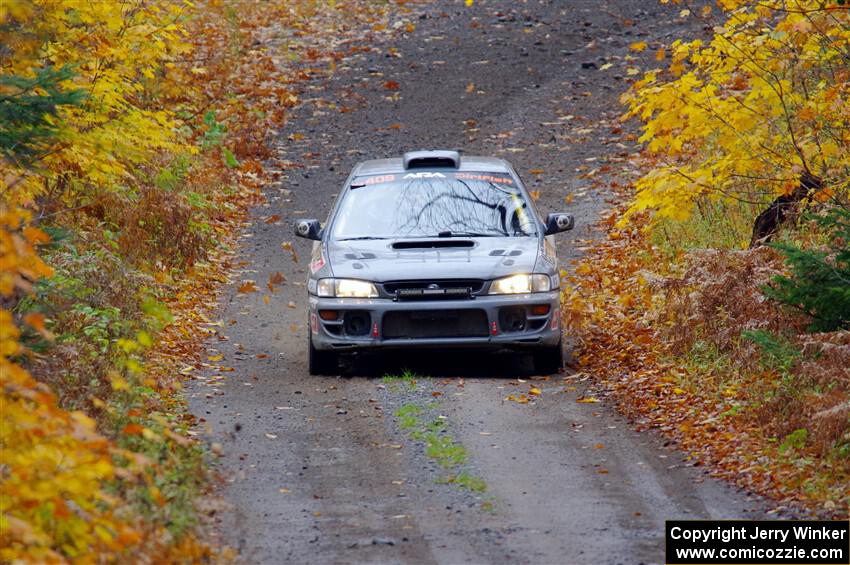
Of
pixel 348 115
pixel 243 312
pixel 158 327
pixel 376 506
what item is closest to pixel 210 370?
pixel 158 327

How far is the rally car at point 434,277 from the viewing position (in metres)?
10.5

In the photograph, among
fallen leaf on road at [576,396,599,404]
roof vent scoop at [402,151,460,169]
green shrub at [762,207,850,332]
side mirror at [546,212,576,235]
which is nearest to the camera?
green shrub at [762,207,850,332]

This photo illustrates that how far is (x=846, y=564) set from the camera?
637 cm

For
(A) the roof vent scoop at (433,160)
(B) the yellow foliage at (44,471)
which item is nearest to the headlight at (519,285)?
(A) the roof vent scoop at (433,160)

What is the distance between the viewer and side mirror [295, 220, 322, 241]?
1133cm

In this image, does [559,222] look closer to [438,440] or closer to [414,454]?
[438,440]

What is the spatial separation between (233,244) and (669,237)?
5.98 meters

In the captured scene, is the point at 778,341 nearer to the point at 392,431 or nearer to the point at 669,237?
the point at 392,431

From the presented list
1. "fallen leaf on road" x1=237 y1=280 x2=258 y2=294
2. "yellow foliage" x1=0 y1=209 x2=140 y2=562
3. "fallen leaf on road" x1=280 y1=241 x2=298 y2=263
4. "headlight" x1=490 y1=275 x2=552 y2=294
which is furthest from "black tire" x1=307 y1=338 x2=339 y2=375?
"fallen leaf on road" x1=280 y1=241 x2=298 y2=263

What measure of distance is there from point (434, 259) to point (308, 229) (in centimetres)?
133

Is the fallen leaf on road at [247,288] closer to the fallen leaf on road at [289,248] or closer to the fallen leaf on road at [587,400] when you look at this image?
the fallen leaf on road at [289,248]

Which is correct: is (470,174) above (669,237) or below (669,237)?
above

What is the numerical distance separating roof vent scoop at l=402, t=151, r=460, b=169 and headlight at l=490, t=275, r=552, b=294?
197 cm

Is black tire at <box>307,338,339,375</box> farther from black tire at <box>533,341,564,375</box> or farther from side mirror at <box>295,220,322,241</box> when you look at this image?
black tire at <box>533,341,564,375</box>
